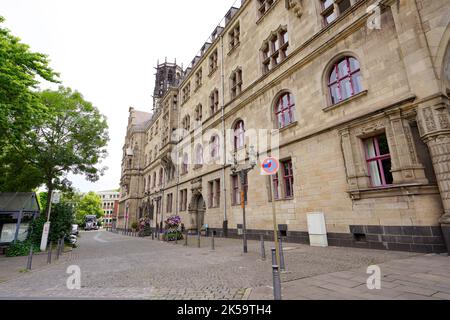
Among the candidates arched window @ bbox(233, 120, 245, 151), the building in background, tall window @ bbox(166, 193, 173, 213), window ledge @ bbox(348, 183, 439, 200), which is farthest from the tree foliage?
the building in background

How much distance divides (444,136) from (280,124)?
7.92m

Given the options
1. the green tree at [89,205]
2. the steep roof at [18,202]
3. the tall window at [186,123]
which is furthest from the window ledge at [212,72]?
the green tree at [89,205]

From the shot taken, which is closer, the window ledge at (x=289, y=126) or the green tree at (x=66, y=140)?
the window ledge at (x=289, y=126)

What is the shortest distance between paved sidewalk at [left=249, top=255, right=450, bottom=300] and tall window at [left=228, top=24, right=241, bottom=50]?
18.7 m

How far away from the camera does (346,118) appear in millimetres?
10117

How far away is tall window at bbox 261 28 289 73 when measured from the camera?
14664 millimetres

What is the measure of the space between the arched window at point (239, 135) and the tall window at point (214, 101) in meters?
3.90

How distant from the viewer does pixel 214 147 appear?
2112 cm

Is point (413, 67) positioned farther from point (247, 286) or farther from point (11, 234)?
point (11, 234)

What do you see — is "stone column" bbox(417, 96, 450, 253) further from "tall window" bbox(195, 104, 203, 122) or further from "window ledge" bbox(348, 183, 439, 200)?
"tall window" bbox(195, 104, 203, 122)

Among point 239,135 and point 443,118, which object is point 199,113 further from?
point 443,118

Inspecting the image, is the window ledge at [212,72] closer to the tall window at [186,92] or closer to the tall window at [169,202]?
the tall window at [186,92]

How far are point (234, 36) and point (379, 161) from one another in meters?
16.1

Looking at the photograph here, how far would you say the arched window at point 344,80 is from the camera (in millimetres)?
10414
